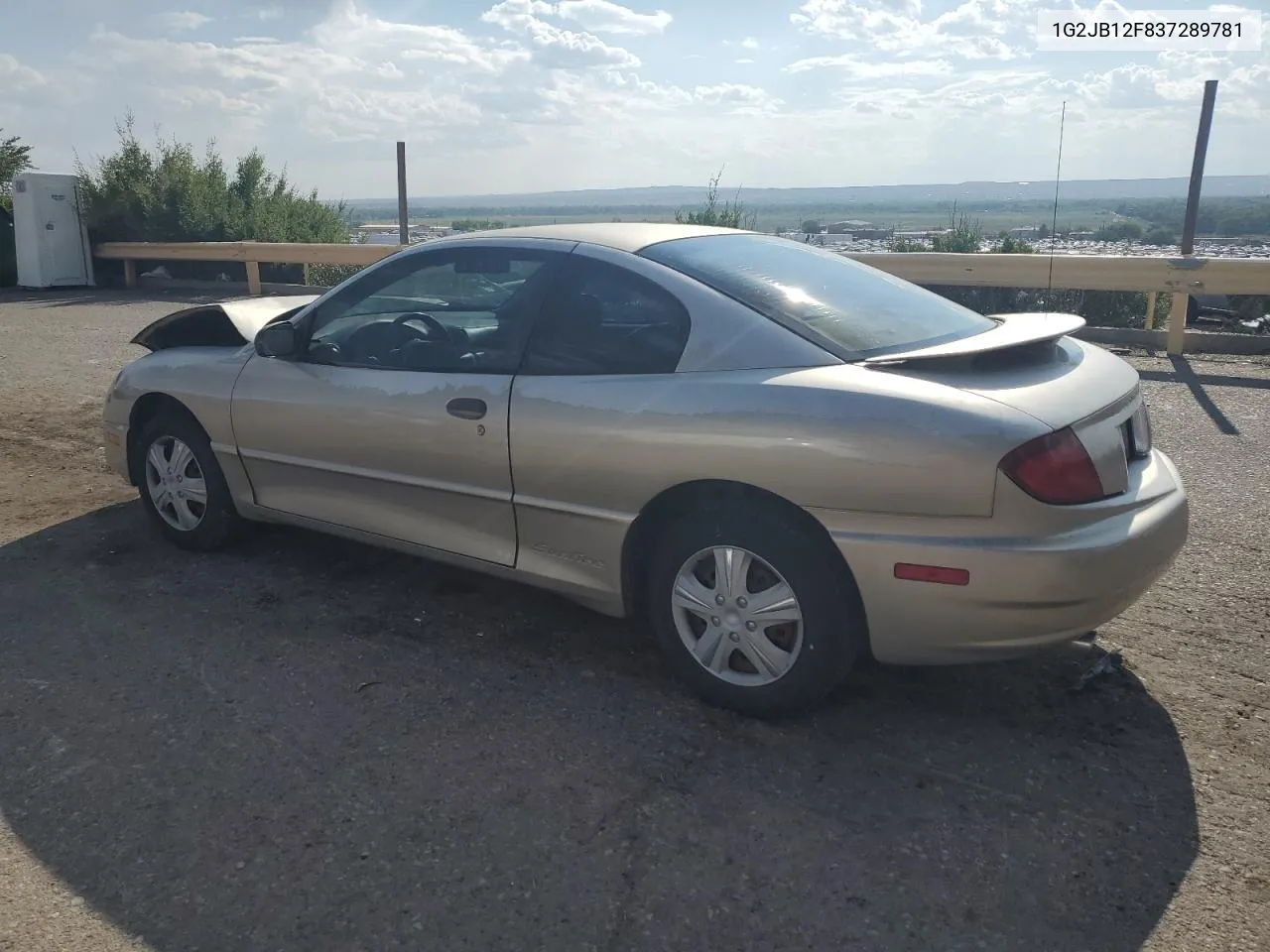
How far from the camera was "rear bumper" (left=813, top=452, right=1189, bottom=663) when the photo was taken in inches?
115

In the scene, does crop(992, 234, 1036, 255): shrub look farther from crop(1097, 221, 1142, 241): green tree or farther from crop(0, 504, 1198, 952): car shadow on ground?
crop(0, 504, 1198, 952): car shadow on ground

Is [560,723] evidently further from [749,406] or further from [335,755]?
[749,406]

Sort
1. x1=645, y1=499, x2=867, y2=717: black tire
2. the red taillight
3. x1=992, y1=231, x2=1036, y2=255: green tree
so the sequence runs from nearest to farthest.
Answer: the red taillight, x1=645, y1=499, x2=867, y2=717: black tire, x1=992, y1=231, x2=1036, y2=255: green tree

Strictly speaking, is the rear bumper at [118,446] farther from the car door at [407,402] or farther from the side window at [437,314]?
the side window at [437,314]

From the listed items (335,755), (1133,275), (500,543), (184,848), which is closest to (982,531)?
(500,543)

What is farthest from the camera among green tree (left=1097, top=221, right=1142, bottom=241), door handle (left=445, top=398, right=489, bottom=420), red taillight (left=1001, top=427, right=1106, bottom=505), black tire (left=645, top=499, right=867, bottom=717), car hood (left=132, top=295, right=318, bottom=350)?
green tree (left=1097, top=221, right=1142, bottom=241)

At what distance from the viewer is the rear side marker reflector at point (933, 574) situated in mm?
2951

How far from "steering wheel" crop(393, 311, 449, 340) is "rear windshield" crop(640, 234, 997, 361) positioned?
0.95 meters

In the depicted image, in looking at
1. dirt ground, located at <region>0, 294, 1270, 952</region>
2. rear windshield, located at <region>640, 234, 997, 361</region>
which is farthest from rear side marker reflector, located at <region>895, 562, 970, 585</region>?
rear windshield, located at <region>640, 234, 997, 361</region>

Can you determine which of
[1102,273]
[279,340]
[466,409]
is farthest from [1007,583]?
[1102,273]

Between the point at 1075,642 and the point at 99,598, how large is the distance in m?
3.83

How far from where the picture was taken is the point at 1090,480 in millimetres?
3010

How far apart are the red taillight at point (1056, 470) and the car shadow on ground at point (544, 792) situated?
0.81 m

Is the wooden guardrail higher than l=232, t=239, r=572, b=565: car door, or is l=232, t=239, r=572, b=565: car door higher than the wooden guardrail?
the wooden guardrail
